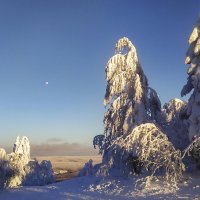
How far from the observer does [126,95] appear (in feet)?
89.3

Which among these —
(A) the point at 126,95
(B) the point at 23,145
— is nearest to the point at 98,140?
(A) the point at 126,95

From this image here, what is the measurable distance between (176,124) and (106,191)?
8.20 meters

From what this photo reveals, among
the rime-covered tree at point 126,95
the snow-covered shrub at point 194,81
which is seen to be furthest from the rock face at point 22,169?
the snow-covered shrub at point 194,81

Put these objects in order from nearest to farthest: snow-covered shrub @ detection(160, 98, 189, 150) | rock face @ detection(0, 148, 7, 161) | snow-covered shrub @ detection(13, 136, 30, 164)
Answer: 1. snow-covered shrub @ detection(160, 98, 189, 150)
2. rock face @ detection(0, 148, 7, 161)
3. snow-covered shrub @ detection(13, 136, 30, 164)

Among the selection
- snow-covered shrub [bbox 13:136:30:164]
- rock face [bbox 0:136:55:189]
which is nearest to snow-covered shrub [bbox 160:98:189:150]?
rock face [bbox 0:136:55:189]

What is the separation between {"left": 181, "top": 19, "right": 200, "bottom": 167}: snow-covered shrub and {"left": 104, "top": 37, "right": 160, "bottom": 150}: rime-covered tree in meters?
4.46

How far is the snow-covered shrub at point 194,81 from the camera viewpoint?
69.0 feet

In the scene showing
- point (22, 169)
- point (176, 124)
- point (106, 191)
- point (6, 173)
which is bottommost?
point (106, 191)

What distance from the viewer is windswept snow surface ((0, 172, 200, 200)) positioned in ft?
61.6

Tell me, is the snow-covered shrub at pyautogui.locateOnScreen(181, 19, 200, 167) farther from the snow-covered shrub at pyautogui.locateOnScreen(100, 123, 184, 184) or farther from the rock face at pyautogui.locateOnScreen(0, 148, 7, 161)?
the rock face at pyautogui.locateOnScreen(0, 148, 7, 161)

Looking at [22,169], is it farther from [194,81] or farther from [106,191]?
[194,81]

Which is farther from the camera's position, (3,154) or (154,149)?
(3,154)

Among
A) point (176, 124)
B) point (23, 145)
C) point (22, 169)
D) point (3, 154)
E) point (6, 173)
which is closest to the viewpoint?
point (176, 124)

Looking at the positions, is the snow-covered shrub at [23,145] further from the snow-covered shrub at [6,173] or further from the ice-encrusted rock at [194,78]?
the ice-encrusted rock at [194,78]
